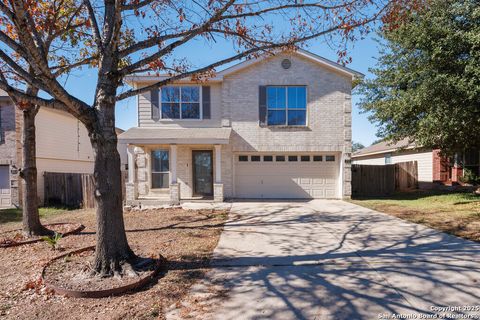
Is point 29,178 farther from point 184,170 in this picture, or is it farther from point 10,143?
point 10,143

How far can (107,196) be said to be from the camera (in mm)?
4090

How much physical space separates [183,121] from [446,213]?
36.3ft

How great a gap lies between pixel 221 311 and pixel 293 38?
5.15 metres

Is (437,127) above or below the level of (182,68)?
below

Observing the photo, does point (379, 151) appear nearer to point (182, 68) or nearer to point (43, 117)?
point (182, 68)

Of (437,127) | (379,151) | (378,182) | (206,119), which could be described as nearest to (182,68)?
(206,119)

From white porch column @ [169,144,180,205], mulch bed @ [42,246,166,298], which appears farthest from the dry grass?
white porch column @ [169,144,180,205]

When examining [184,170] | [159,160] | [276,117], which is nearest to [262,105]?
[276,117]

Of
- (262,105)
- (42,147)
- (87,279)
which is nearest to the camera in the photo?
(87,279)

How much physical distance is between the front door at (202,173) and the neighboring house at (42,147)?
7.79 m

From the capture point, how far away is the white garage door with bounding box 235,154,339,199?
42.7 ft

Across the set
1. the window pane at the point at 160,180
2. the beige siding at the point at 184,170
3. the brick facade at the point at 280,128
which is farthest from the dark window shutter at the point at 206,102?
the window pane at the point at 160,180

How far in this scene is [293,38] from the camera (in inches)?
218

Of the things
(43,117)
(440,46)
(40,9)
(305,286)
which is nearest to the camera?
(305,286)
